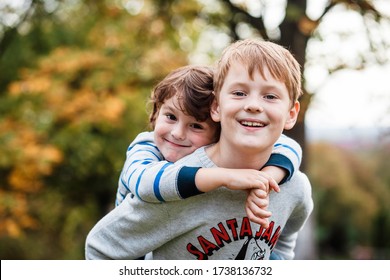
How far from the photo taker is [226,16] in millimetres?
7641

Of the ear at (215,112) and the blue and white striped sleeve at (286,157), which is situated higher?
the ear at (215,112)

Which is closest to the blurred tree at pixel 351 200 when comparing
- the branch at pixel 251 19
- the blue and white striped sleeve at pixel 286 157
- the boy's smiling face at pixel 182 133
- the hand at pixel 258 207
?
the branch at pixel 251 19

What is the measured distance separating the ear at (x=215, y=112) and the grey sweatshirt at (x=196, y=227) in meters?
0.13

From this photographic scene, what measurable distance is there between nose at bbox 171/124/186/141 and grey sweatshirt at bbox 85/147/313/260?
0.10m

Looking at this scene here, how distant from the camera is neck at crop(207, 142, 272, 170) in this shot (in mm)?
1998

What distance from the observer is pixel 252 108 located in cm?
191

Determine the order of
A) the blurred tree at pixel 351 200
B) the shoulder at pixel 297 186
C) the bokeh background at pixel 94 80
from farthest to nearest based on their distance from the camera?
1. the blurred tree at pixel 351 200
2. the bokeh background at pixel 94 80
3. the shoulder at pixel 297 186

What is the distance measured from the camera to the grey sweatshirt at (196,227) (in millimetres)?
2035

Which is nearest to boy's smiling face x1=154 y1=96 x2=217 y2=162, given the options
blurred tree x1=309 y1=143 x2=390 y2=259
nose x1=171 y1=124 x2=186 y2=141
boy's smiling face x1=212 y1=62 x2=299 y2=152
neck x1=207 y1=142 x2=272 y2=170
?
nose x1=171 y1=124 x2=186 y2=141

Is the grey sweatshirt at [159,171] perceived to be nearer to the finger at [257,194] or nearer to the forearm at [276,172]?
the forearm at [276,172]

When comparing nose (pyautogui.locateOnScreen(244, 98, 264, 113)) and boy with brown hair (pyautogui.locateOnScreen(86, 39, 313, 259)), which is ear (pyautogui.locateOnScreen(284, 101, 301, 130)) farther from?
nose (pyautogui.locateOnScreen(244, 98, 264, 113))

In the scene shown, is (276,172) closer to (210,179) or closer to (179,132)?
(210,179)

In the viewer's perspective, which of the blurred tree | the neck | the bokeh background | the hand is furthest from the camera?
the blurred tree

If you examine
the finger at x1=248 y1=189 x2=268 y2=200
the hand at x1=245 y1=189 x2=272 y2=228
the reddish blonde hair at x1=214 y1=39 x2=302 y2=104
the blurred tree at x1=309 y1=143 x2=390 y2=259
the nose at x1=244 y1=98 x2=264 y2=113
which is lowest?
the hand at x1=245 y1=189 x2=272 y2=228
